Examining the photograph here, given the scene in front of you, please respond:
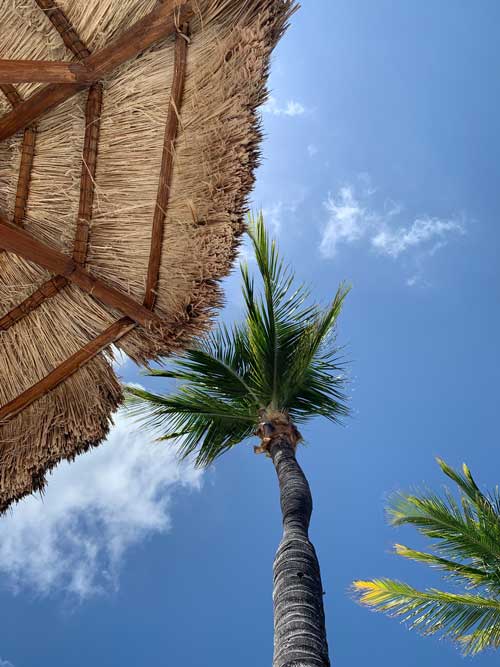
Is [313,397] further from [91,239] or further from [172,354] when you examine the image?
[91,239]

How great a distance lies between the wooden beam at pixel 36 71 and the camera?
260cm

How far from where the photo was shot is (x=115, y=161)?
3631mm

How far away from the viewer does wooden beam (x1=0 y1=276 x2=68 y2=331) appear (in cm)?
389

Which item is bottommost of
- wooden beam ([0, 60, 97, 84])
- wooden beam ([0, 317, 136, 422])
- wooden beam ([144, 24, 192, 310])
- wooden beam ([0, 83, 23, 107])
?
wooden beam ([0, 317, 136, 422])

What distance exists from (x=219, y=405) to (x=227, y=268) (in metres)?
3.04

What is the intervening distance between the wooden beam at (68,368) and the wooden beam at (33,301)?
1.40 ft

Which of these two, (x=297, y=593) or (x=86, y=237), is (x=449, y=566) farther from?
(x=86, y=237)

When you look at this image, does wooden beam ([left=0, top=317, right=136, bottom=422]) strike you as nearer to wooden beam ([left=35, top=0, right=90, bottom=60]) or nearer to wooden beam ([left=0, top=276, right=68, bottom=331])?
wooden beam ([left=0, top=276, right=68, bottom=331])

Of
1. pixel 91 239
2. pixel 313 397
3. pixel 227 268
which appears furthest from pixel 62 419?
pixel 313 397

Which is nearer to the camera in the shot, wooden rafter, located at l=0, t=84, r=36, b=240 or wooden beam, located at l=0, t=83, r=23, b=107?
wooden beam, located at l=0, t=83, r=23, b=107

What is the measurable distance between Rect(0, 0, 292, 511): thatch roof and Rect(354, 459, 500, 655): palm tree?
446 centimetres

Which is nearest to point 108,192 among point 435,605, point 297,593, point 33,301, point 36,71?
point 33,301

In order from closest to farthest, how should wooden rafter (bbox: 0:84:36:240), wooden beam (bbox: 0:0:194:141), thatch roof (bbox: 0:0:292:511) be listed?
wooden beam (bbox: 0:0:194:141), thatch roof (bbox: 0:0:292:511), wooden rafter (bbox: 0:84:36:240)

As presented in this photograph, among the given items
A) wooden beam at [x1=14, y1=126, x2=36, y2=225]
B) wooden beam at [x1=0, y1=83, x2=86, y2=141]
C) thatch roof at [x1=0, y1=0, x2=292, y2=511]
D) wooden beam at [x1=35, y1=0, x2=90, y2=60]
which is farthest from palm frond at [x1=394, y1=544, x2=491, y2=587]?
wooden beam at [x1=35, y1=0, x2=90, y2=60]
